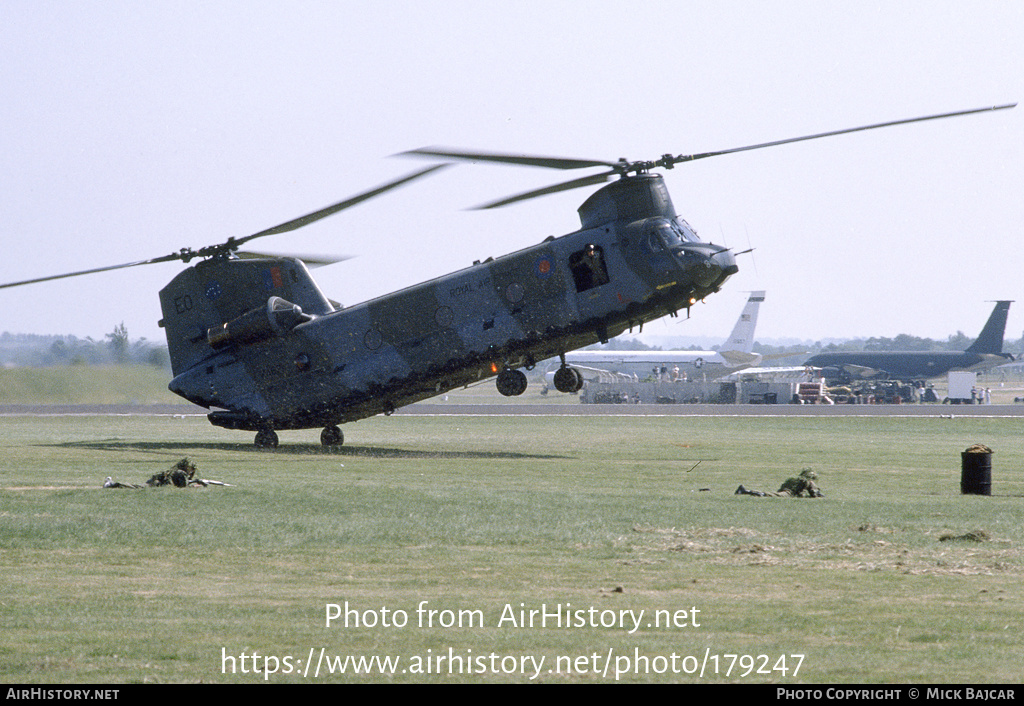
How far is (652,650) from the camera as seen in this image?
31.4 ft

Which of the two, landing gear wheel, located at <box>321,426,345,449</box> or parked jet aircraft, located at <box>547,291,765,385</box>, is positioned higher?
parked jet aircraft, located at <box>547,291,765,385</box>

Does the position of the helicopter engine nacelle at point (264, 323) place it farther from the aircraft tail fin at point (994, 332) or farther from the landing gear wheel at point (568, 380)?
the aircraft tail fin at point (994, 332)

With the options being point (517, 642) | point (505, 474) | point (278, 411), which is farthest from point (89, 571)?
point (278, 411)

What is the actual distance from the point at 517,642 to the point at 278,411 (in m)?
25.6

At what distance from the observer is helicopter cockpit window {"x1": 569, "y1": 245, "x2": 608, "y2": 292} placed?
29625 mm

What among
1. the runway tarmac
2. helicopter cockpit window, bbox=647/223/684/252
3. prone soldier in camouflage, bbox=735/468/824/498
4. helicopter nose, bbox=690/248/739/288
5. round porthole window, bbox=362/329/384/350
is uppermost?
helicopter cockpit window, bbox=647/223/684/252

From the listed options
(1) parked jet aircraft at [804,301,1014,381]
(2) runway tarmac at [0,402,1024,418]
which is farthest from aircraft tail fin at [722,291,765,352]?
(2) runway tarmac at [0,402,1024,418]

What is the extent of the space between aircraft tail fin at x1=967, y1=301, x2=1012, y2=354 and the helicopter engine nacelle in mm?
107280

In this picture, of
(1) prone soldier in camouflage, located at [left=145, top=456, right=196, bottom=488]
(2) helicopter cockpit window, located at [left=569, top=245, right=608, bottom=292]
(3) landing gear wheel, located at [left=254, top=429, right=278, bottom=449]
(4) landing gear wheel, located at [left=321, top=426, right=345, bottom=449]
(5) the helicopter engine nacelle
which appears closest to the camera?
(1) prone soldier in camouflage, located at [left=145, top=456, right=196, bottom=488]

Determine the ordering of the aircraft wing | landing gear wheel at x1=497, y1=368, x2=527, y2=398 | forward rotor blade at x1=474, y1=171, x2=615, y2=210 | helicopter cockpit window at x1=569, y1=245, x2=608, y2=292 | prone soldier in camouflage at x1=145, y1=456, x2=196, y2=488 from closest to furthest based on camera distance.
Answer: prone soldier in camouflage at x1=145, y1=456, x2=196, y2=488
forward rotor blade at x1=474, y1=171, x2=615, y2=210
helicopter cockpit window at x1=569, y1=245, x2=608, y2=292
landing gear wheel at x1=497, y1=368, x2=527, y2=398
the aircraft wing

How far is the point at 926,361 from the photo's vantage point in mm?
131125

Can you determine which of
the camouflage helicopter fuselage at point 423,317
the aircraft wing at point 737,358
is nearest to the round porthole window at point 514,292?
the camouflage helicopter fuselage at point 423,317

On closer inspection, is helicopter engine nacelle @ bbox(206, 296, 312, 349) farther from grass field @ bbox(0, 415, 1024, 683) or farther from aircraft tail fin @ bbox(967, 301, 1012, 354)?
aircraft tail fin @ bbox(967, 301, 1012, 354)

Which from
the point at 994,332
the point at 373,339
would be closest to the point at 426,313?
the point at 373,339
